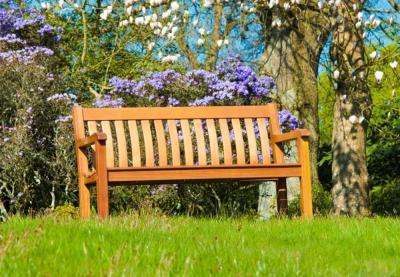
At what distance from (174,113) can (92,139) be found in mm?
1181

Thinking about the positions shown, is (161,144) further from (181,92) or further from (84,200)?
(181,92)

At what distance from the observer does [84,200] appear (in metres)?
7.04

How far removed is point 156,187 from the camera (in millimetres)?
9328

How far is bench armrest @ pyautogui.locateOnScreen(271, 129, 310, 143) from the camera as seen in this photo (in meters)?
7.10

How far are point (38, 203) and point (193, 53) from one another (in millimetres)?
6242

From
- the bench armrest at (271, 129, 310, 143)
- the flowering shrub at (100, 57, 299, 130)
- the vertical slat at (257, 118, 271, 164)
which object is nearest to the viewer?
the bench armrest at (271, 129, 310, 143)

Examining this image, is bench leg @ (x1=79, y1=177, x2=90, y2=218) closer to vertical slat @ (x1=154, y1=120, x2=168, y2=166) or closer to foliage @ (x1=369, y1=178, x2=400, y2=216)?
vertical slat @ (x1=154, y1=120, x2=168, y2=166)

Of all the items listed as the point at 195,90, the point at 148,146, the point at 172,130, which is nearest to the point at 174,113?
the point at 172,130

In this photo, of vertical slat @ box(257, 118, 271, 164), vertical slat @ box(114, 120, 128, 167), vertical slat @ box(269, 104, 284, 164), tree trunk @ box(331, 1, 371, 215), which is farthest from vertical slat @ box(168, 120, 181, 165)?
tree trunk @ box(331, 1, 371, 215)

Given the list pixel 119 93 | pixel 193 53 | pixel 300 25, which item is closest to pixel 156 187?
pixel 119 93

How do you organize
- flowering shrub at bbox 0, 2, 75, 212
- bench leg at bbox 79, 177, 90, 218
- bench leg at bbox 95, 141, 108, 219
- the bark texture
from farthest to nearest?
the bark texture → flowering shrub at bbox 0, 2, 75, 212 → bench leg at bbox 79, 177, 90, 218 → bench leg at bbox 95, 141, 108, 219

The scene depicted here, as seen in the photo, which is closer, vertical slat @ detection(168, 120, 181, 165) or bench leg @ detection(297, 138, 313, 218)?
bench leg @ detection(297, 138, 313, 218)

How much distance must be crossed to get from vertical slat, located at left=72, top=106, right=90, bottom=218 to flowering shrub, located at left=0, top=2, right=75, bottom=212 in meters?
1.77

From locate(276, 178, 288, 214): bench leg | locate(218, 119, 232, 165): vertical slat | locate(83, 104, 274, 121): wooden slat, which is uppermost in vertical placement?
locate(83, 104, 274, 121): wooden slat
